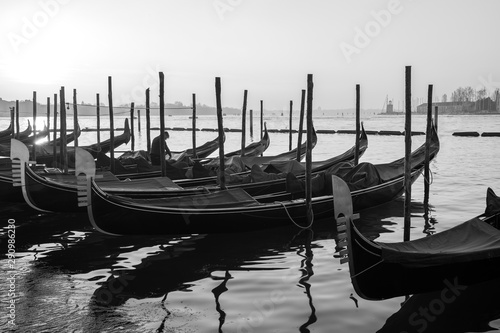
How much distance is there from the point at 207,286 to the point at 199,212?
6.75 ft

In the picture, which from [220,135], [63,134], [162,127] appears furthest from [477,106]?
[220,135]

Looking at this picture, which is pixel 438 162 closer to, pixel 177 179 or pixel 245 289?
pixel 177 179

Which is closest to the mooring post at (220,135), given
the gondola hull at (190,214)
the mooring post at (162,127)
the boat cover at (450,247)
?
the gondola hull at (190,214)

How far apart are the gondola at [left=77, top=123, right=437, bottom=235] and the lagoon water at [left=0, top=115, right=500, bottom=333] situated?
23 cm

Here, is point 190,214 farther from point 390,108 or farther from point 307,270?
point 390,108

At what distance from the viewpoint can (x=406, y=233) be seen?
763 centimetres

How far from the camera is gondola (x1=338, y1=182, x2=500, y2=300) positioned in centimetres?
549

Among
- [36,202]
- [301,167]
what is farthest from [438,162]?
[36,202]

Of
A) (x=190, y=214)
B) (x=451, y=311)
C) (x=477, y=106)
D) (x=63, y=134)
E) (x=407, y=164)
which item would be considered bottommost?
(x=451, y=311)

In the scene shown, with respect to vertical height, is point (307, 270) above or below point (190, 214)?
below

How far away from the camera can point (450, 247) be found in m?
6.18

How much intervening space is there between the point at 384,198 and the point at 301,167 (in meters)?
2.10

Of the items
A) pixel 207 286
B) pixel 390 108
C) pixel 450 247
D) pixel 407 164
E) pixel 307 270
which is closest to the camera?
pixel 450 247

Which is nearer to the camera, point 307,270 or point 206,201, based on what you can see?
point 307,270
